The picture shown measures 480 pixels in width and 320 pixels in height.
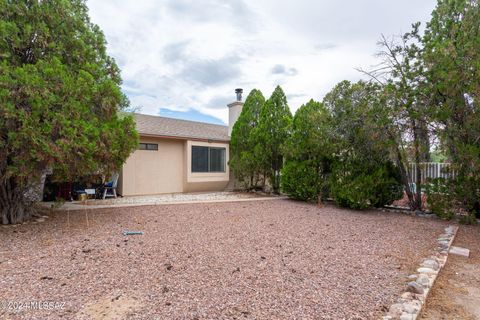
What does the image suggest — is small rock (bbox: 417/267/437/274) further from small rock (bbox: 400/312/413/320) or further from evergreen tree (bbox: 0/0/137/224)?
evergreen tree (bbox: 0/0/137/224)

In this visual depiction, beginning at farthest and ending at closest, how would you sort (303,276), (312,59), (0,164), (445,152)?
(312,59)
(445,152)
(0,164)
(303,276)

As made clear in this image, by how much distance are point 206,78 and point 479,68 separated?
34.3 feet

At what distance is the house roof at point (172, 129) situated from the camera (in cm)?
1092

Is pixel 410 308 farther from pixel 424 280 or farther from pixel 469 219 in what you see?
pixel 469 219

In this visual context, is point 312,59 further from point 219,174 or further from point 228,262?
point 228,262

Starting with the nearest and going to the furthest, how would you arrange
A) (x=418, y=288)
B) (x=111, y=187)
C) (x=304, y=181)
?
(x=418, y=288)
(x=304, y=181)
(x=111, y=187)

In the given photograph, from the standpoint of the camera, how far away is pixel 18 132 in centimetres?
445

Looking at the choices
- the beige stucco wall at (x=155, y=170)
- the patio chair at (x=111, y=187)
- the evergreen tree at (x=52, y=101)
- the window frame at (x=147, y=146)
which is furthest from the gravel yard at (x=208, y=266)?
the window frame at (x=147, y=146)

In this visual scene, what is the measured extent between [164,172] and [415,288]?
9820 mm

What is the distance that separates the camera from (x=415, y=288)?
2949 millimetres

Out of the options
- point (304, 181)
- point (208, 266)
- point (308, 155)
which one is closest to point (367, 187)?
point (304, 181)

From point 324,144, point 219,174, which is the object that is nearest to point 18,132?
point 324,144

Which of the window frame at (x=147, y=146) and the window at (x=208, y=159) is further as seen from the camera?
the window at (x=208, y=159)

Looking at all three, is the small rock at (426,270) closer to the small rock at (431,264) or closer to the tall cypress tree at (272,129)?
the small rock at (431,264)
